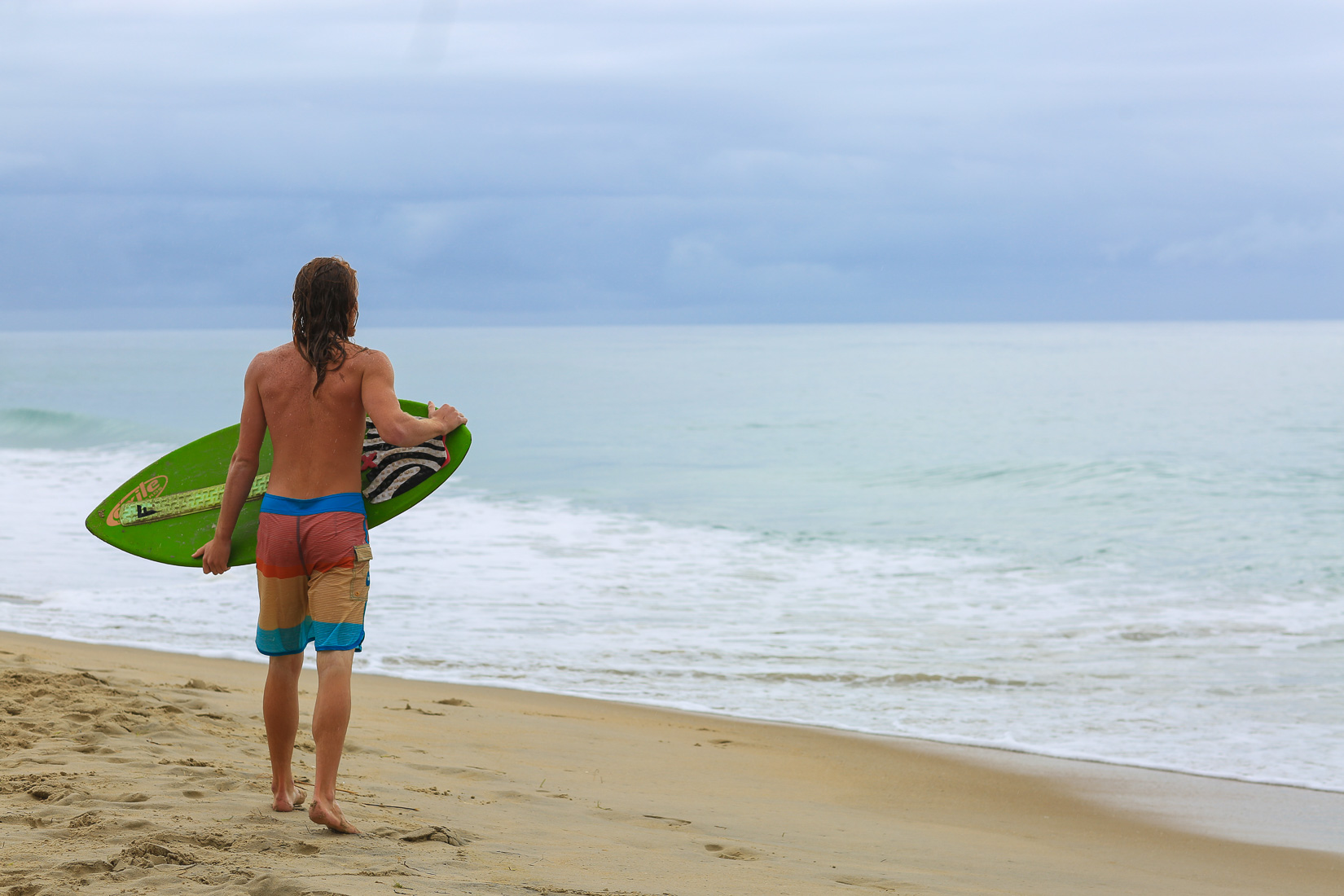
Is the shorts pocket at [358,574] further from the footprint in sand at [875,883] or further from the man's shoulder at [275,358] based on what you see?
the footprint in sand at [875,883]

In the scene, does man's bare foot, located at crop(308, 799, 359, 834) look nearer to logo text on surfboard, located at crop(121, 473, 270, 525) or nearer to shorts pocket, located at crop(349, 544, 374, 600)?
shorts pocket, located at crop(349, 544, 374, 600)

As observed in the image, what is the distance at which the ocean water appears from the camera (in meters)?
6.59

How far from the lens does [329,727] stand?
3158 mm

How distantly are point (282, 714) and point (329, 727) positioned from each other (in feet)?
0.77

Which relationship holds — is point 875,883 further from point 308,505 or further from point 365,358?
point 365,358

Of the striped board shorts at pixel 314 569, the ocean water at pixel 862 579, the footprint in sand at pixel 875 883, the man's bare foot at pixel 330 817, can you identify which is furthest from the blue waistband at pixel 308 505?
the ocean water at pixel 862 579

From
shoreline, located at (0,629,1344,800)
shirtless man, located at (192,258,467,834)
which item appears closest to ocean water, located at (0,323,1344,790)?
shoreline, located at (0,629,1344,800)

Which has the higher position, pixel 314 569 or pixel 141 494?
pixel 141 494

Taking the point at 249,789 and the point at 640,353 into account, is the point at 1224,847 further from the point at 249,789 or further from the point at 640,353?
the point at 640,353

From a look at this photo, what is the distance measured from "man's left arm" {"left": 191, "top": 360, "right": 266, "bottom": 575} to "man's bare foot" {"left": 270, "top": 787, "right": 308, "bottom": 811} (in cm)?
70

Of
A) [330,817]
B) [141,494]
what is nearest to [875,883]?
[330,817]

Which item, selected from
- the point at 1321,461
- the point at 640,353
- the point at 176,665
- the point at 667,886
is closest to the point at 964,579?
the point at 176,665

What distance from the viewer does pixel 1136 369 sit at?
57656 mm

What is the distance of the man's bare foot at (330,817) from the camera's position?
10.4ft
